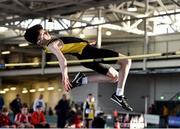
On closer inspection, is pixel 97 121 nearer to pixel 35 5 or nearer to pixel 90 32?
pixel 35 5

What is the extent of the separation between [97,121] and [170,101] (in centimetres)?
936

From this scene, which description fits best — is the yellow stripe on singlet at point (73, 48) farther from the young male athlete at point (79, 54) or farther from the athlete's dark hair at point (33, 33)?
the athlete's dark hair at point (33, 33)

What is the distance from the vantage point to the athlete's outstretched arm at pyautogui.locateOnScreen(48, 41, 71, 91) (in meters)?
6.83

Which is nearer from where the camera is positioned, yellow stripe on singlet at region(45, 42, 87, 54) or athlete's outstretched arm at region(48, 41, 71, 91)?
athlete's outstretched arm at region(48, 41, 71, 91)

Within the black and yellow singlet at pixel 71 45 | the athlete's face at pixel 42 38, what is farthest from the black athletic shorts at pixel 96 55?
the athlete's face at pixel 42 38

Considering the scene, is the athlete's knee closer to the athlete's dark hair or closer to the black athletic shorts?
the black athletic shorts

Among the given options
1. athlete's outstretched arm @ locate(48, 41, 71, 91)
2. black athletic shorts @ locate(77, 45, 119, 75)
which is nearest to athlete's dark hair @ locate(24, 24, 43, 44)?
athlete's outstretched arm @ locate(48, 41, 71, 91)

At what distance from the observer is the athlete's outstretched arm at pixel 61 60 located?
6.83 m

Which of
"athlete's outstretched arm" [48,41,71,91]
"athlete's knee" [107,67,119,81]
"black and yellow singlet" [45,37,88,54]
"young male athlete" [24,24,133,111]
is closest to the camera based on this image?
"athlete's outstretched arm" [48,41,71,91]

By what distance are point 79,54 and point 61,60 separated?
2.08 feet

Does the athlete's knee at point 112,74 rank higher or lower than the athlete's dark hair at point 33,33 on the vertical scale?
lower

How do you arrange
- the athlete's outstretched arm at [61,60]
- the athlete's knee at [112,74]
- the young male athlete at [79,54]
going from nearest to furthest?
1. the athlete's outstretched arm at [61,60]
2. the young male athlete at [79,54]
3. the athlete's knee at [112,74]

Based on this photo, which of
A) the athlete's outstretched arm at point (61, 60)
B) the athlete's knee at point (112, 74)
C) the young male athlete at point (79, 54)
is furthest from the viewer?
the athlete's knee at point (112, 74)

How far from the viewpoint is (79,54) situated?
293 inches
